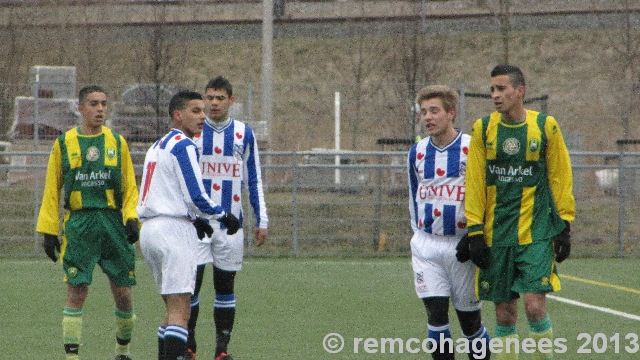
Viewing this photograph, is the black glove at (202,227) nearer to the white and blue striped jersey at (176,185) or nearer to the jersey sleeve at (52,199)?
the white and blue striped jersey at (176,185)

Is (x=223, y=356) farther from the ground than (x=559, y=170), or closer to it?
closer to it

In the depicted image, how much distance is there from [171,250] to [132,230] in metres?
1.10

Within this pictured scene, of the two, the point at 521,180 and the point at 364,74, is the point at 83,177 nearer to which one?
the point at 521,180

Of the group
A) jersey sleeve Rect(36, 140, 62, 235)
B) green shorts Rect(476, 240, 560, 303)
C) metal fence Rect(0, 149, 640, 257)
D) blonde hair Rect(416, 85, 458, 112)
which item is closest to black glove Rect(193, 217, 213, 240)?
jersey sleeve Rect(36, 140, 62, 235)

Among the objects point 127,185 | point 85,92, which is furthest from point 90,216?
point 85,92

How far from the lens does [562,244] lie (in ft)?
20.1

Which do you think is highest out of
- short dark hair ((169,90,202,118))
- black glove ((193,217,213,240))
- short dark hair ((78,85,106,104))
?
short dark hair ((78,85,106,104))

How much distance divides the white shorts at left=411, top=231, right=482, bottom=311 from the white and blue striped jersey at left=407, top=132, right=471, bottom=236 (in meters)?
0.08

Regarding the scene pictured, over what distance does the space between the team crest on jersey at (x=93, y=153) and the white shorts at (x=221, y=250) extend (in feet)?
3.18

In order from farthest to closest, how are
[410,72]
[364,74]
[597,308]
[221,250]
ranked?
1. [364,74]
2. [410,72]
3. [597,308]
4. [221,250]

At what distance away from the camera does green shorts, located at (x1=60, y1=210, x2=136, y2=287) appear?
7359mm

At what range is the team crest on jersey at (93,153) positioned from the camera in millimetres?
7430

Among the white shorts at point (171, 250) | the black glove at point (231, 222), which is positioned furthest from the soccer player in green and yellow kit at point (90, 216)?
the black glove at point (231, 222)

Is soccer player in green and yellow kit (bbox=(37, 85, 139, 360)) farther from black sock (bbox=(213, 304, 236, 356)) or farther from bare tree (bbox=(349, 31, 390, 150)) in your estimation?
bare tree (bbox=(349, 31, 390, 150))
